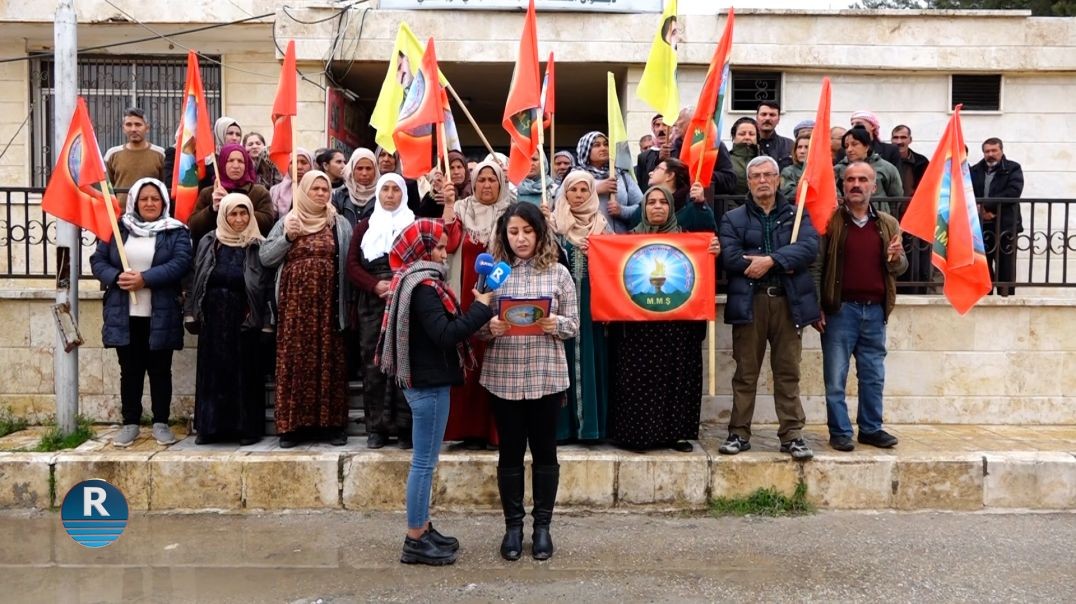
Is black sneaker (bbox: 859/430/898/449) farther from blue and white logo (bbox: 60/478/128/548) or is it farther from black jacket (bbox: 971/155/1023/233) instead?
blue and white logo (bbox: 60/478/128/548)

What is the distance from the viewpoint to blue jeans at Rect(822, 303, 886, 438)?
6.30 meters

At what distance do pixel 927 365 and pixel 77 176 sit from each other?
665 cm

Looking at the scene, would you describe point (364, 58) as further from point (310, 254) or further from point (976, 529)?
point (976, 529)

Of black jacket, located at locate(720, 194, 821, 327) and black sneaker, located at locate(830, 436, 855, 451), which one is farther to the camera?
black sneaker, located at locate(830, 436, 855, 451)

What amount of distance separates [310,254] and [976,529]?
464cm

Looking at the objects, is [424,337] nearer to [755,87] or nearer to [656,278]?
[656,278]

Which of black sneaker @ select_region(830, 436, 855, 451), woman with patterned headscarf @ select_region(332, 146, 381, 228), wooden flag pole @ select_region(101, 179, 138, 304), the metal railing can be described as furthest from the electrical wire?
black sneaker @ select_region(830, 436, 855, 451)

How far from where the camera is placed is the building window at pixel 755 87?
1023 centimetres

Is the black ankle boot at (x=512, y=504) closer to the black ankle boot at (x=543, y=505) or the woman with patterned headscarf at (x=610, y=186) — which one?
the black ankle boot at (x=543, y=505)

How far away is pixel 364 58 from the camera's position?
9.84 metres

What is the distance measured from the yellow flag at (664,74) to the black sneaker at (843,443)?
2.53 m

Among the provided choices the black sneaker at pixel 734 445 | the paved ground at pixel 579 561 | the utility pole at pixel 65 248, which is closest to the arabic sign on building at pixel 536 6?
the utility pole at pixel 65 248

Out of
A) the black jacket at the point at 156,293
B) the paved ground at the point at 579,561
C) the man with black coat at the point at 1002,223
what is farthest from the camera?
the man with black coat at the point at 1002,223

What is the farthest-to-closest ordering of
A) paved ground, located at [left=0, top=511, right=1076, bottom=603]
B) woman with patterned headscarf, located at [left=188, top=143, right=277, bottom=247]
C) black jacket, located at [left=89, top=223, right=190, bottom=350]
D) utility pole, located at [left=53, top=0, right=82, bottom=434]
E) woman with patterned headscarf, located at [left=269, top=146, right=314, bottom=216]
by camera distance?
1. woman with patterned headscarf, located at [left=269, top=146, right=314, bottom=216]
2. woman with patterned headscarf, located at [left=188, top=143, right=277, bottom=247]
3. utility pole, located at [left=53, top=0, right=82, bottom=434]
4. black jacket, located at [left=89, top=223, right=190, bottom=350]
5. paved ground, located at [left=0, top=511, right=1076, bottom=603]
